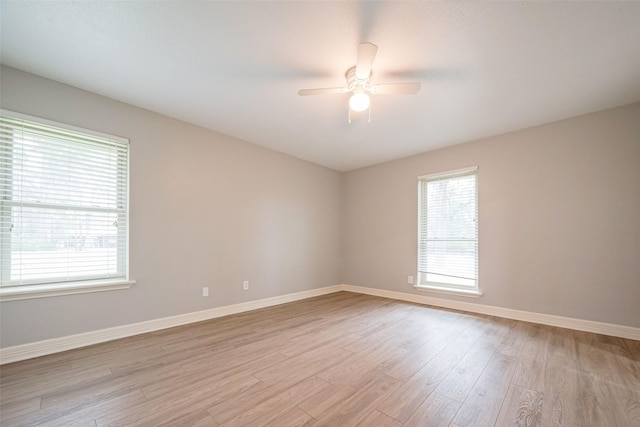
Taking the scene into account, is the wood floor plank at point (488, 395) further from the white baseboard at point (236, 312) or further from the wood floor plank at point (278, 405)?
the white baseboard at point (236, 312)

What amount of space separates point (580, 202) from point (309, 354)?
3.69 metres

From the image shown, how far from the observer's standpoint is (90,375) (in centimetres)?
208

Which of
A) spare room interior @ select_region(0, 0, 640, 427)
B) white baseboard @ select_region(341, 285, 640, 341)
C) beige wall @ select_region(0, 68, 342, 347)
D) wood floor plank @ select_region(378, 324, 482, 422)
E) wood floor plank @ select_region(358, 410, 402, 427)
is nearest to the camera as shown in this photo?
wood floor plank @ select_region(358, 410, 402, 427)

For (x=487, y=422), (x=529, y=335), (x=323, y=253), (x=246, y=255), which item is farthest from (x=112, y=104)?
(x=529, y=335)

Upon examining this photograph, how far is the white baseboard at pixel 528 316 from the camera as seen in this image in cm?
289

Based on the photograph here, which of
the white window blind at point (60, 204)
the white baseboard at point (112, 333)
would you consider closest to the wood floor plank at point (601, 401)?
the white baseboard at point (112, 333)

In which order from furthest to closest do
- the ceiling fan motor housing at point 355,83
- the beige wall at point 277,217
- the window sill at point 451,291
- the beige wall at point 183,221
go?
the window sill at point 451,291, the beige wall at point 277,217, the beige wall at point 183,221, the ceiling fan motor housing at point 355,83

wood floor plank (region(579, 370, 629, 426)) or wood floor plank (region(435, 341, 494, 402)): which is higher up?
wood floor plank (region(579, 370, 629, 426))

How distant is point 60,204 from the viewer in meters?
2.59

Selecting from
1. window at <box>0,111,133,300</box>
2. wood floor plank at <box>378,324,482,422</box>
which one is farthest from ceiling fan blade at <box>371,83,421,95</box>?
Answer: window at <box>0,111,133,300</box>

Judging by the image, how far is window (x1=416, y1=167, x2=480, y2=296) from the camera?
402 cm

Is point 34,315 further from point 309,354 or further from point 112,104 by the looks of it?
point 309,354

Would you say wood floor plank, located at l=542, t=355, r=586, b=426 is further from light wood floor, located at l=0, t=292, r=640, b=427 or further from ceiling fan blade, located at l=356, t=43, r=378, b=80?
ceiling fan blade, located at l=356, t=43, r=378, b=80

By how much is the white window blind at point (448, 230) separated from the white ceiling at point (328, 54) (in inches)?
47.1
